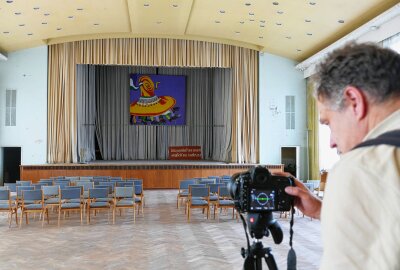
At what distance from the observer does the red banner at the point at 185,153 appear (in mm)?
19812

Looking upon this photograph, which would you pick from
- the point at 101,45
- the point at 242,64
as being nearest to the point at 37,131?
the point at 101,45

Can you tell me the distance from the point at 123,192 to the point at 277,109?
10223 millimetres

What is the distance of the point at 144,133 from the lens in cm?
2162

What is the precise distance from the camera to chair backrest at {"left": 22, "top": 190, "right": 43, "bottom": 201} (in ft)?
27.0

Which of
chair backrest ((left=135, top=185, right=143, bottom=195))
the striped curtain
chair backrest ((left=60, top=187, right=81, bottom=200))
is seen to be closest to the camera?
chair backrest ((left=60, top=187, right=81, bottom=200))

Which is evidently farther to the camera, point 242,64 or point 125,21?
point 242,64

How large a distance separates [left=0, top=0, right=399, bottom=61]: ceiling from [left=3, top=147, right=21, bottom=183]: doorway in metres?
3.87

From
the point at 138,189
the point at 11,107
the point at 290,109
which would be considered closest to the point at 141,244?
the point at 138,189

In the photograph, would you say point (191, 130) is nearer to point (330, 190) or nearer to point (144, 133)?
point (144, 133)

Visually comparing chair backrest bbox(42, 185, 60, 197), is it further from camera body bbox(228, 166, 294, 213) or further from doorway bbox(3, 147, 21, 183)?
doorway bbox(3, 147, 21, 183)

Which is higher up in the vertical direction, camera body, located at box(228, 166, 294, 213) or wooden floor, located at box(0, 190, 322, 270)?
camera body, located at box(228, 166, 294, 213)

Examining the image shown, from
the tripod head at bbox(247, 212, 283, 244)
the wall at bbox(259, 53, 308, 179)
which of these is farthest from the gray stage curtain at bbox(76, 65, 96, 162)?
the tripod head at bbox(247, 212, 283, 244)

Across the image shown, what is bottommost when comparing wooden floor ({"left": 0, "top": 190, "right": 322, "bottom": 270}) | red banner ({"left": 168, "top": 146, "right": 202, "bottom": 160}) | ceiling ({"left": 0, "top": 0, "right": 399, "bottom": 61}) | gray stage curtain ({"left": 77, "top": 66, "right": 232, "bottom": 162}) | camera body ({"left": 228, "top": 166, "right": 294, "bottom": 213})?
wooden floor ({"left": 0, "top": 190, "right": 322, "bottom": 270})

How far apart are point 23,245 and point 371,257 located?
6981 millimetres
